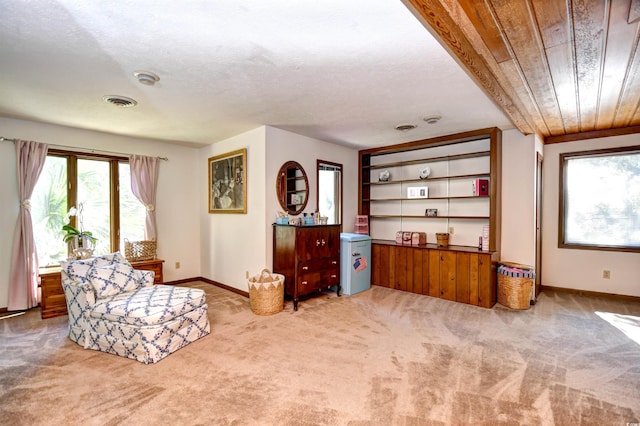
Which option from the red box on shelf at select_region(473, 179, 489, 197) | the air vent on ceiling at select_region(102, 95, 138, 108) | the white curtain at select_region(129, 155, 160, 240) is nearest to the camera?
the air vent on ceiling at select_region(102, 95, 138, 108)

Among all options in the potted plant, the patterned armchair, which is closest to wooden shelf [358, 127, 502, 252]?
the patterned armchair

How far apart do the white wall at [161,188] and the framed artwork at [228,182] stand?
20.2 inches

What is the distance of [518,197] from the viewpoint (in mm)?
3996

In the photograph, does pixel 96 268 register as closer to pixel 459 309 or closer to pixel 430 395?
pixel 430 395

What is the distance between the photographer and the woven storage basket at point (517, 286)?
3.66m

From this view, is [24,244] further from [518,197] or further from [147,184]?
[518,197]

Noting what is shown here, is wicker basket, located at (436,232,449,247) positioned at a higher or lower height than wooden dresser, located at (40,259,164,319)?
higher

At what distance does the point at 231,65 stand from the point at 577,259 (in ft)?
16.9

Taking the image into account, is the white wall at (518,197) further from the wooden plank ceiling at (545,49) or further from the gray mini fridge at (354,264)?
the gray mini fridge at (354,264)

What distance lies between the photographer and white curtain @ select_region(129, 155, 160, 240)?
4.52 m

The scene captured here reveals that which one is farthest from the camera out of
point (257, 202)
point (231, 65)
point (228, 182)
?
point (228, 182)

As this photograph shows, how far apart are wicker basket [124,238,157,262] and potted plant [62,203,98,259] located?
1.31 feet

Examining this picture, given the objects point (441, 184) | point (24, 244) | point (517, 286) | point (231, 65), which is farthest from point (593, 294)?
point (24, 244)

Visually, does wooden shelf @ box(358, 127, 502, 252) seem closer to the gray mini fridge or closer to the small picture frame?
the small picture frame
